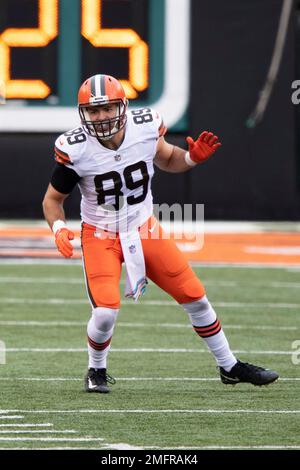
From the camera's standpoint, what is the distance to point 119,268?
22.0 ft

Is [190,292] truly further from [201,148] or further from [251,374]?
[201,148]

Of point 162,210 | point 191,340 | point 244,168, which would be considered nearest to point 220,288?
point 191,340

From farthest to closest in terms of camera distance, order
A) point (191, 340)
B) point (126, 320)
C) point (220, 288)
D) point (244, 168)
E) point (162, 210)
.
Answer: point (162, 210)
point (244, 168)
point (220, 288)
point (126, 320)
point (191, 340)

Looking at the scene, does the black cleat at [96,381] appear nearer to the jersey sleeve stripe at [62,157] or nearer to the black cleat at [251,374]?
the black cleat at [251,374]

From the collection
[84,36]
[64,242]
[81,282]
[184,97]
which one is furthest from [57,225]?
[184,97]

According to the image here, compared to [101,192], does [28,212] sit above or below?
below

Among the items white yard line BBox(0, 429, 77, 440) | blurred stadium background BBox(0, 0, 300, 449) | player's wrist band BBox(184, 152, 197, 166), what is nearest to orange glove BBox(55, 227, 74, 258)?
player's wrist band BBox(184, 152, 197, 166)

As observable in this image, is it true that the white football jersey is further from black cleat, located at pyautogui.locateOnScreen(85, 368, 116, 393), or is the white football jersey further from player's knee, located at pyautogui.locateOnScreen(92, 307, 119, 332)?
black cleat, located at pyautogui.locateOnScreen(85, 368, 116, 393)

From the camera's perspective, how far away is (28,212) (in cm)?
1603

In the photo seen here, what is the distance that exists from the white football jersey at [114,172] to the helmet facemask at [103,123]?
7 cm

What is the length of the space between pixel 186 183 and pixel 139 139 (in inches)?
364

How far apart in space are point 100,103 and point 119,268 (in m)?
0.79

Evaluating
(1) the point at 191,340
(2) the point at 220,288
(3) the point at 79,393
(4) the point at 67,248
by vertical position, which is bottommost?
(2) the point at 220,288

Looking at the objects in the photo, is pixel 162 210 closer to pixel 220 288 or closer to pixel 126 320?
pixel 220 288
